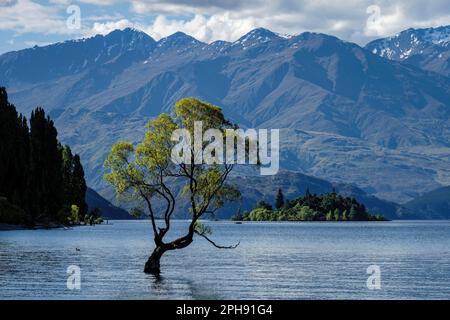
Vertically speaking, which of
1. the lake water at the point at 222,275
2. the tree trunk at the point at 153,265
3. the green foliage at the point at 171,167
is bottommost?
the lake water at the point at 222,275

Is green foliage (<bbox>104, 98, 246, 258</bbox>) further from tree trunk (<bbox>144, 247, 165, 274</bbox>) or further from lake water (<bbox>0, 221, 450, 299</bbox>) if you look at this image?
lake water (<bbox>0, 221, 450, 299</bbox>)

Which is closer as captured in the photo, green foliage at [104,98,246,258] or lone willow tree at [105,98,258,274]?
lone willow tree at [105,98,258,274]

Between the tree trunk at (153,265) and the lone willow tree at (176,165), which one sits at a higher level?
the lone willow tree at (176,165)

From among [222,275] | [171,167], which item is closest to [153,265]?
[222,275]

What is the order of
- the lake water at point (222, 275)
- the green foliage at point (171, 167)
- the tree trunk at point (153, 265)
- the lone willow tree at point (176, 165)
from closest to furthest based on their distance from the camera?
the lake water at point (222, 275) < the lone willow tree at point (176, 165) < the green foliage at point (171, 167) < the tree trunk at point (153, 265)

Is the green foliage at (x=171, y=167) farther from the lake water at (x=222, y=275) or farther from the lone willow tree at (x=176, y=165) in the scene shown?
the lake water at (x=222, y=275)

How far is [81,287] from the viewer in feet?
251

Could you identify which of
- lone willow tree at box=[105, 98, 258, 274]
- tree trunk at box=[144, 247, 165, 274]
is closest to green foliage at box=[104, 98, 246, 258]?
lone willow tree at box=[105, 98, 258, 274]

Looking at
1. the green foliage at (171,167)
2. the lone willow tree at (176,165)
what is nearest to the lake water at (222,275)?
the lone willow tree at (176,165)

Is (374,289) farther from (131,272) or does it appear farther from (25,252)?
(25,252)

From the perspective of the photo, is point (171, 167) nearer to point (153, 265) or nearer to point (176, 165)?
point (176, 165)
